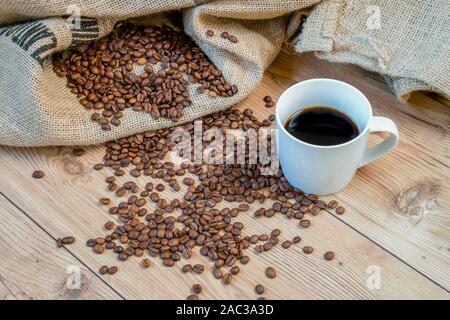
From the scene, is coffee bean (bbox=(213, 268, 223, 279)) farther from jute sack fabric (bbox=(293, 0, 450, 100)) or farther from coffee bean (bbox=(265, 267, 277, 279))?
jute sack fabric (bbox=(293, 0, 450, 100))

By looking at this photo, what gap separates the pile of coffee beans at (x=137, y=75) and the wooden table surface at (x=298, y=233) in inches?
4.3

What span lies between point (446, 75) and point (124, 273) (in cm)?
72

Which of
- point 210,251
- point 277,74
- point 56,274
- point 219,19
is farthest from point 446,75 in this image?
point 56,274

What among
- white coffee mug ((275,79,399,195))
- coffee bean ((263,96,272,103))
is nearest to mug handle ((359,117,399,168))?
white coffee mug ((275,79,399,195))

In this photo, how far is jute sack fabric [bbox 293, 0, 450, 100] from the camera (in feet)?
4.47

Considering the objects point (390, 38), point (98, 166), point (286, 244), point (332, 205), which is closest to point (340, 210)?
point (332, 205)

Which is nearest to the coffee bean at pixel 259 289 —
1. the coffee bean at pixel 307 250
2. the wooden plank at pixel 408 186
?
the coffee bean at pixel 307 250

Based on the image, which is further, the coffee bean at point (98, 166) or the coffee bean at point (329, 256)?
the coffee bean at point (98, 166)

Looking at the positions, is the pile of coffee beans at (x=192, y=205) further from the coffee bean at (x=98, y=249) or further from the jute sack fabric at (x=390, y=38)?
the jute sack fabric at (x=390, y=38)

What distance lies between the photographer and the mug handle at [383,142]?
47.8 inches

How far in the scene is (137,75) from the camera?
143 centimetres

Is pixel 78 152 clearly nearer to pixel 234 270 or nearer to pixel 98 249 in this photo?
pixel 98 249

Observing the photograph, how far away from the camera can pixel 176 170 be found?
1368 mm
